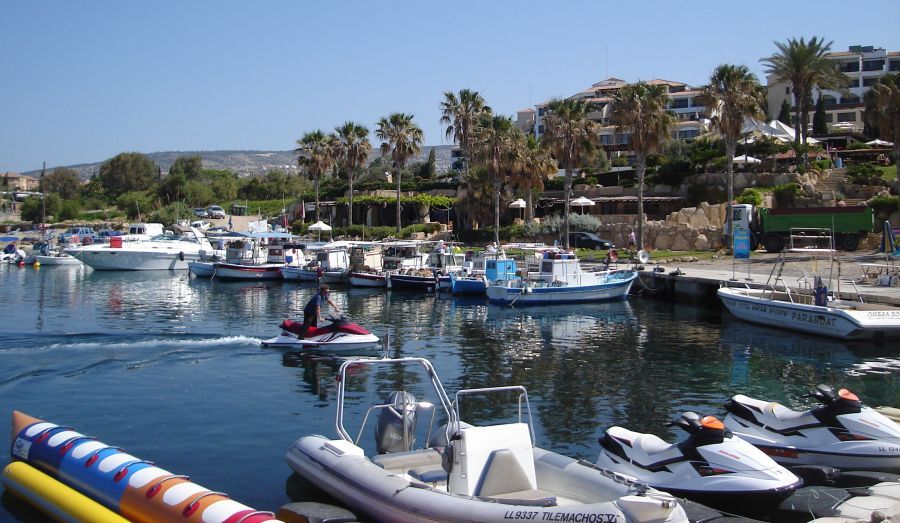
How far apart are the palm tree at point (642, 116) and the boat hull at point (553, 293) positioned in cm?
1160

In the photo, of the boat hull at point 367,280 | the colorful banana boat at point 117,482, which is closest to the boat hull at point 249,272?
the boat hull at point 367,280

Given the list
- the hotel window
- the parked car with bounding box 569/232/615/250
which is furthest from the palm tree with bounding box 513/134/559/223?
the hotel window

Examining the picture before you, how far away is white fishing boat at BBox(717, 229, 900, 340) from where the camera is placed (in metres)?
28.2

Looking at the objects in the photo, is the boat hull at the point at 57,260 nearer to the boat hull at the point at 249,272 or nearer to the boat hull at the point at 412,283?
the boat hull at the point at 249,272

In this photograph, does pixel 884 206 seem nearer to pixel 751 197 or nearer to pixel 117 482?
pixel 751 197

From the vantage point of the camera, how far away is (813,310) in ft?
98.6

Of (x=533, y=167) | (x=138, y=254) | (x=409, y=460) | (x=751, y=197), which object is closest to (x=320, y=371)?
(x=409, y=460)

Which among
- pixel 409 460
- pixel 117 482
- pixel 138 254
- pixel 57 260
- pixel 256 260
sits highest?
pixel 138 254

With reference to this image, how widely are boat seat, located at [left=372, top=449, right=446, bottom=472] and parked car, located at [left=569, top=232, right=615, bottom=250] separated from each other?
4841 cm

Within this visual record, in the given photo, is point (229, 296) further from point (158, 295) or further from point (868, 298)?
point (868, 298)

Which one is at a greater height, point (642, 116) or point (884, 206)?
point (642, 116)

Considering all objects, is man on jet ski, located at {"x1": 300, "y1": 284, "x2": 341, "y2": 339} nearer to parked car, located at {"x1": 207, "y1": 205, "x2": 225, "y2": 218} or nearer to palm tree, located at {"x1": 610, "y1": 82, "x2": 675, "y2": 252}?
palm tree, located at {"x1": 610, "y1": 82, "x2": 675, "y2": 252}

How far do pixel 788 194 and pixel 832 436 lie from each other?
156 ft

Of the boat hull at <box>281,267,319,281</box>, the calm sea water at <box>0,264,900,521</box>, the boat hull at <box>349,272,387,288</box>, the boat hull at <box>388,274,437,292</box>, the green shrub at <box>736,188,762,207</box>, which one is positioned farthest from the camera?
the green shrub at <box>736,188,762,207</box>
